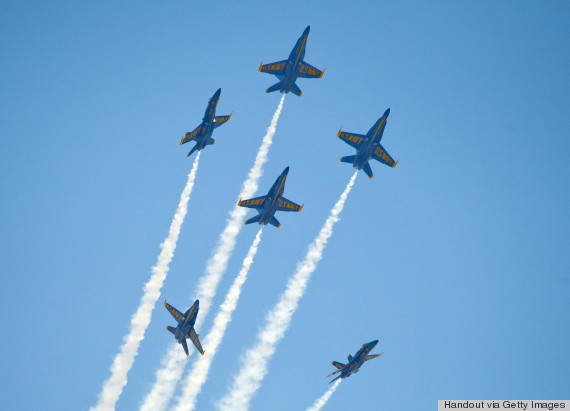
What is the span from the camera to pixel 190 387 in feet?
298

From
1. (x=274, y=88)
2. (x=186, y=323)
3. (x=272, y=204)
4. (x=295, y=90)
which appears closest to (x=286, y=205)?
(x=272, y=204)

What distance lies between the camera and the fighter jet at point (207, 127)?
93.4 m

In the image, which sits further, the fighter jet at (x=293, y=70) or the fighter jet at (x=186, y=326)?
the fighter jet at (x=293, y=70)

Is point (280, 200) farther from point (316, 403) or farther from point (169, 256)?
point (316, 403)

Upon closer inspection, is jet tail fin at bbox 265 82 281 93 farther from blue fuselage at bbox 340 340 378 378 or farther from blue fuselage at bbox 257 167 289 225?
blue fuselage at bbox 340 340 378 378

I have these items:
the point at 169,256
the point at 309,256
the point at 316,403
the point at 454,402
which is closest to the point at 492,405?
the point at 454,402

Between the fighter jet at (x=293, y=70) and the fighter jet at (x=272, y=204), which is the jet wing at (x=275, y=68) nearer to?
the fighter jet at (x=293, y=70)

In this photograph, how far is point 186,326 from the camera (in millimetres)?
90000

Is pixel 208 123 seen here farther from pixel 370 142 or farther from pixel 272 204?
pixel 370 142

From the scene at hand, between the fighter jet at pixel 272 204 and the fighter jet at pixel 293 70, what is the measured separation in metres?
16.9

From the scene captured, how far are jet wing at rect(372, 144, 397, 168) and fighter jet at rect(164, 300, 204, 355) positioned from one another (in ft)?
127

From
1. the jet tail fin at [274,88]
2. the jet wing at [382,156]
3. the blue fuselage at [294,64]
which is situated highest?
the blue fuselage at [294,64]

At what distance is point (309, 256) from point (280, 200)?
12.9m

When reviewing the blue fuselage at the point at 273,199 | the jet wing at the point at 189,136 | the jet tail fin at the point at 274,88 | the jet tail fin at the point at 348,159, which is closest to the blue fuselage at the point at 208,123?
the jet wing at the point at 189,136
